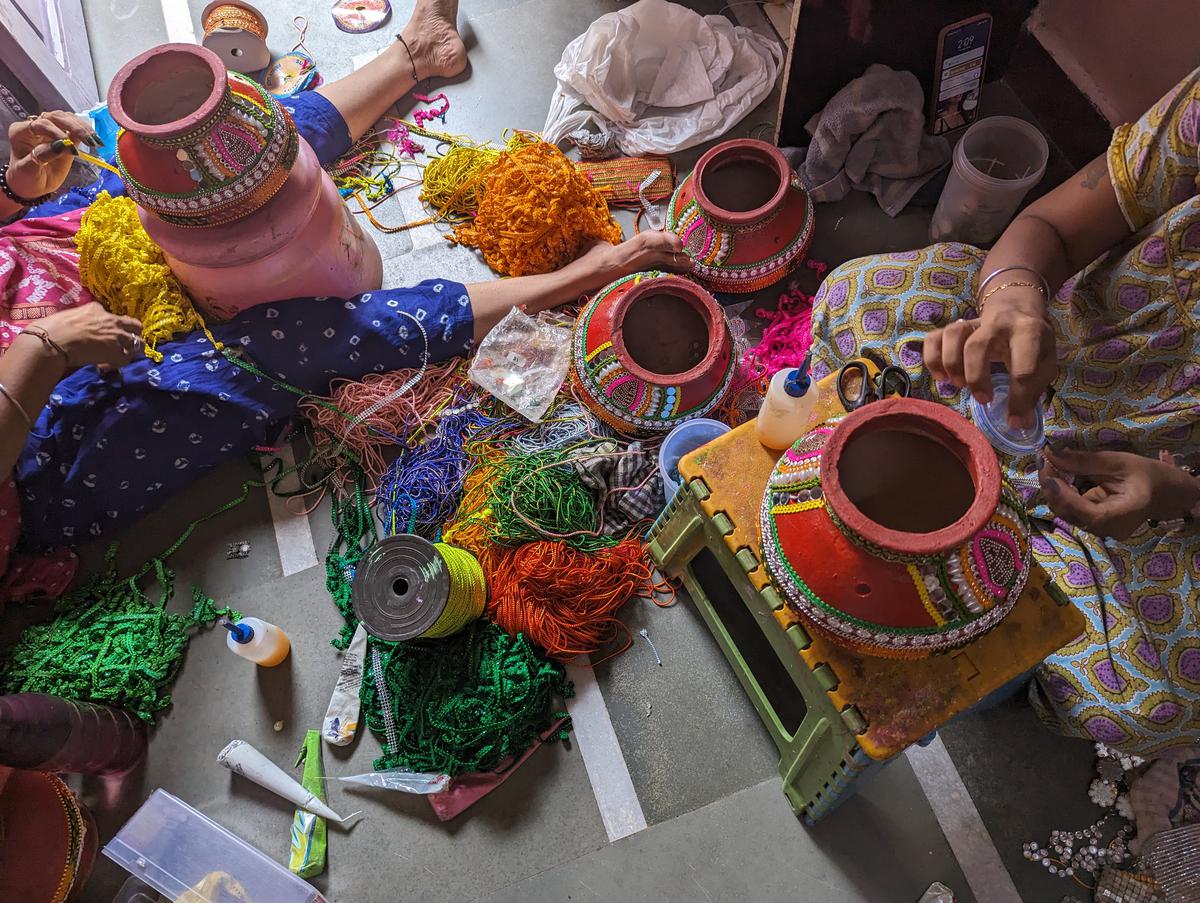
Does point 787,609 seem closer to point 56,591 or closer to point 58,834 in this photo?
point 58,834

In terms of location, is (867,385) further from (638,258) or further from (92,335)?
(92,335)

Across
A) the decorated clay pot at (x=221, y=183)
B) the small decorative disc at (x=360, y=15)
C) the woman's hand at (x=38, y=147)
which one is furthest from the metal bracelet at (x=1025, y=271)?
the small decorative disc at (x=360, y=15)

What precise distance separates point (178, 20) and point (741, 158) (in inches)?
79.8

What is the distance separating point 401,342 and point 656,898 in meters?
1.32

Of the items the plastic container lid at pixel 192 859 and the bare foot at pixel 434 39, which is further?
the bare foot at pixel 434 39

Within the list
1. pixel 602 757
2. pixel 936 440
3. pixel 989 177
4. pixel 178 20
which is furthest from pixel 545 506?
pixel 178 20

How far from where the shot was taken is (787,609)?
1212 millimetres

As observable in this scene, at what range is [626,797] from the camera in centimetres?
159

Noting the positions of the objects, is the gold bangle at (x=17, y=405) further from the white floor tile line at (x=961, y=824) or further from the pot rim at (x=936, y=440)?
the white floor tile line at (x=961, y=824)

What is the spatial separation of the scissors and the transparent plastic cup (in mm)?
867

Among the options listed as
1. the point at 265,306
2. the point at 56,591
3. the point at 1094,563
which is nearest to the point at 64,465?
the point at 56,591

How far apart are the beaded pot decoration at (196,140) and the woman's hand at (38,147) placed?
29 cm

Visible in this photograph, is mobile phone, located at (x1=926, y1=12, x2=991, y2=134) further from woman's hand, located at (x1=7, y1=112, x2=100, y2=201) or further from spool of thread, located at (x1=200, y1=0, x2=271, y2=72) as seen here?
woman's hand, located at (x1=7, y1=112, x2=100, y2=201)

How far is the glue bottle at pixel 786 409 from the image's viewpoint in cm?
129
